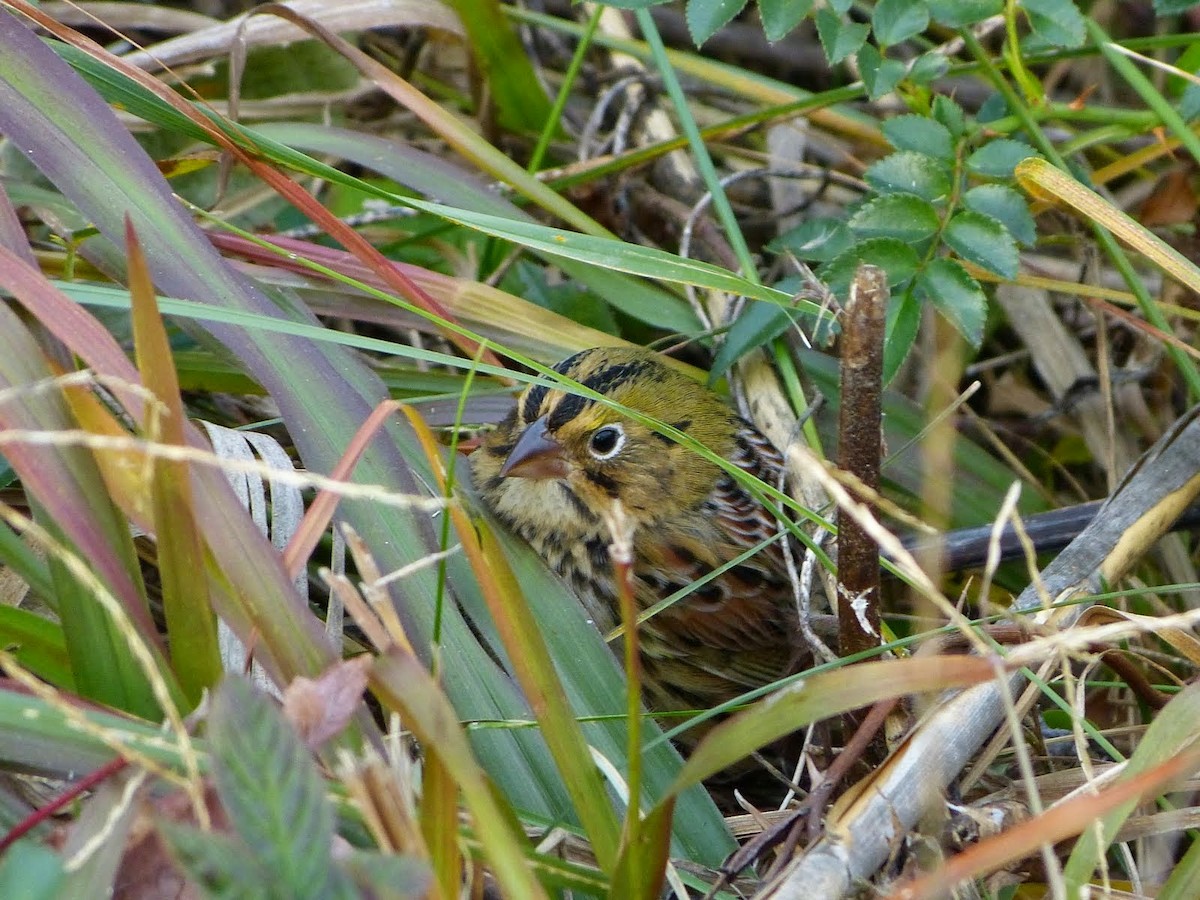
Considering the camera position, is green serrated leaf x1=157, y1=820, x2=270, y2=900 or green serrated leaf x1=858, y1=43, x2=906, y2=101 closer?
green serrated leaf x1=157, y1=820, x2=270, y2=900

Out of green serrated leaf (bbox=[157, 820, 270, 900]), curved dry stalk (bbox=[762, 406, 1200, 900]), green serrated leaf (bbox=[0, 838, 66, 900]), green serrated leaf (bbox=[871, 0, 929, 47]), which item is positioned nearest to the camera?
green serrated leaf (bbox=[157, 820, 270, 900])

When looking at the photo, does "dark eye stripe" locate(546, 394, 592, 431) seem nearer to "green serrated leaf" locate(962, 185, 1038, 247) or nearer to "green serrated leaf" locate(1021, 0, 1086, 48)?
"green serrated leaf" locate(962, 185, 1038, 247)

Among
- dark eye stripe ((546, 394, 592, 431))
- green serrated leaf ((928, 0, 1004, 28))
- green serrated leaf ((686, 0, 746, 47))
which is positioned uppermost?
green serrated leaf ((686, 0, 746, 47))

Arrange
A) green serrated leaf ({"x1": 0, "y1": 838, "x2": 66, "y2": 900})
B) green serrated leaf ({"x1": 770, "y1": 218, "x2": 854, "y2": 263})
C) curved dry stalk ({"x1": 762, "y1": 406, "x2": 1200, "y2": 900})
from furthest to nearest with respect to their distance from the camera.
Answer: green serrated leaf ({"x1": 770, "y1": 218, "x2": 854, "y2": 263})
curved dry stalk ({"x1": 762, "y1": 406, "x2": 1200, "y2": 900})
green serrated leaf ({"x1": 0, "y1": 838, "x2": 66, "y2": 900})

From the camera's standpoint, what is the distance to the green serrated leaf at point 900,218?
2.12 metres

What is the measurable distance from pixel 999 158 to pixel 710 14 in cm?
50

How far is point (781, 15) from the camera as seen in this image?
2143 millimetres

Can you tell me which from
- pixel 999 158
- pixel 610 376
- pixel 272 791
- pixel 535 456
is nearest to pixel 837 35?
pixel 999 158

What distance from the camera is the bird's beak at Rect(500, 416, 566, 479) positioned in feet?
7.27

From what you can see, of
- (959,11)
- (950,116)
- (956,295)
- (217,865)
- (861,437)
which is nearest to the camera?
(217,865)

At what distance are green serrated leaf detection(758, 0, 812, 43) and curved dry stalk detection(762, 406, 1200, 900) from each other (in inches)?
34.4

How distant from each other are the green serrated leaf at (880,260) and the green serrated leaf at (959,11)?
1.17 ft

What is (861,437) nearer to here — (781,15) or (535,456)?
(535,456)

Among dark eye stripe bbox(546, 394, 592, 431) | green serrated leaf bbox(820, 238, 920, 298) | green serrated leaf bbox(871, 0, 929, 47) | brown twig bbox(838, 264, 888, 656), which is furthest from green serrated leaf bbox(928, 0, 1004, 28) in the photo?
dark eye stripe bbox(546, 394, 592, 431)
